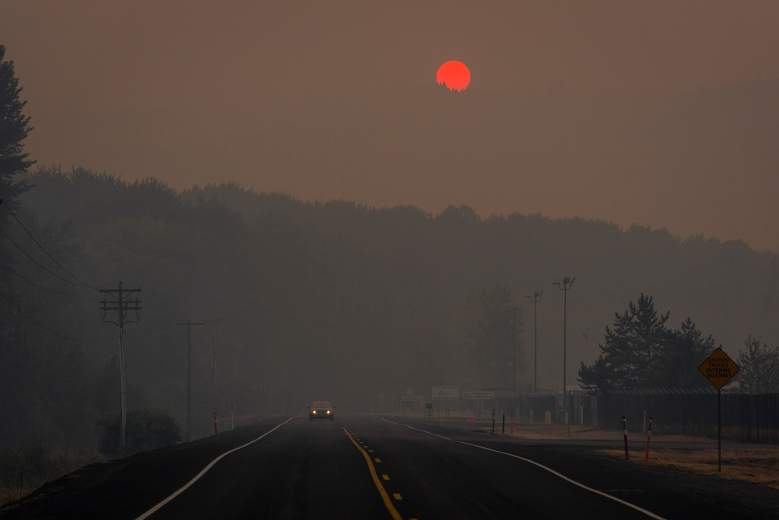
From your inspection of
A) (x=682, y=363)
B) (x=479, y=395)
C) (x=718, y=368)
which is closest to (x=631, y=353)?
(x=682, y=363)

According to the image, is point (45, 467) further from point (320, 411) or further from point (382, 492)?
point (320, 411)

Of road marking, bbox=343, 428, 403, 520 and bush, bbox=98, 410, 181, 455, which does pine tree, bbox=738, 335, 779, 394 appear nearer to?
bush, bbox=98, 410, 181, 455

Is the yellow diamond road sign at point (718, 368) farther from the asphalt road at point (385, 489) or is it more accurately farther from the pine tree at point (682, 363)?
the pine tree at point (682, 363)

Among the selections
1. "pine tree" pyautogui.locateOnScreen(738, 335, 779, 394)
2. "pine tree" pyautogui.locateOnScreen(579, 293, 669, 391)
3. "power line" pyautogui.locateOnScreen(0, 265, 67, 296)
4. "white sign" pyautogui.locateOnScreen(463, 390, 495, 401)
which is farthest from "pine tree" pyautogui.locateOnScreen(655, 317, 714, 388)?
"white sign" pyautogui.locateOnScreen(463, 390, 495, 401)

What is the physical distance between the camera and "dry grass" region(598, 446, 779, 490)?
4078 centimetres

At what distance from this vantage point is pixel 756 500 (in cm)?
3094

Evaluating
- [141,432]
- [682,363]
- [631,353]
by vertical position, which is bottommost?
[141,432]

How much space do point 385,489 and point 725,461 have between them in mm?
21144

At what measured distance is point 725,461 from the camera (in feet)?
159

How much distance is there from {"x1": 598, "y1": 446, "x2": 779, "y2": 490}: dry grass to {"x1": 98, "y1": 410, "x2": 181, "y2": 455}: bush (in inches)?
1278

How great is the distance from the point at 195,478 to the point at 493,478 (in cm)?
840

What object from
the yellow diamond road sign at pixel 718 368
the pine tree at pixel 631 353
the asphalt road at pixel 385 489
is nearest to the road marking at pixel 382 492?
the asphalt road at pixel 385 489

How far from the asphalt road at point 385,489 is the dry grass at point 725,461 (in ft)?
5.67

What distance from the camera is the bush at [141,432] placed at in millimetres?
77125
